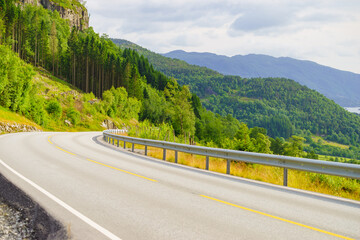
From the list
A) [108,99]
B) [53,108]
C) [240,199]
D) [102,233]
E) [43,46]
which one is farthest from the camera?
[43,46]

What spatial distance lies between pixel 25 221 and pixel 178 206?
113 inches

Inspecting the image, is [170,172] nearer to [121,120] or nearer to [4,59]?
[4,59]

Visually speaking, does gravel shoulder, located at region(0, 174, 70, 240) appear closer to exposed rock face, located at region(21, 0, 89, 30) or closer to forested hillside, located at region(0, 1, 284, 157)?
forested hillside, located at region(0, 1, 284, 157)

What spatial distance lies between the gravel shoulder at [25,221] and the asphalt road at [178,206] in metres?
0.18

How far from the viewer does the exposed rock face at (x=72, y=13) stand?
502ft

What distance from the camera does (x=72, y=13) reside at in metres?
164

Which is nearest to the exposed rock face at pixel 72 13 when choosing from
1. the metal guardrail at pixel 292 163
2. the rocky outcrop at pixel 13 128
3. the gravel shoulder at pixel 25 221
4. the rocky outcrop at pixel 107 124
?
the rocky outcrop at pixel 107 124

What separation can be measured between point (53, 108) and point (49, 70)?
44.3 meters

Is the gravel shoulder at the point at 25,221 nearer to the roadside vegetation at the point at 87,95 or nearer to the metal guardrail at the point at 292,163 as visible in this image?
the metal guardrail at the point at 292,163

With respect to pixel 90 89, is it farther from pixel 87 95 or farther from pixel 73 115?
pixel 73 115

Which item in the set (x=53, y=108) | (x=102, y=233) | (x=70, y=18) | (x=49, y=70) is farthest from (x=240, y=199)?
(x=70, y=18)

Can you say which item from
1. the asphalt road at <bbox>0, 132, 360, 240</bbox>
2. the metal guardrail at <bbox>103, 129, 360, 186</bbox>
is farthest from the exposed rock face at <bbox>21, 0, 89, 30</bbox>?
the asphalt road at <bbox>0, 132, 360, 240</bbox>

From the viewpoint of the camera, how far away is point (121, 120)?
6900 cm

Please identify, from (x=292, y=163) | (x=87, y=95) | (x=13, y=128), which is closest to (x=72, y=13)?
(x=87, y=95)
